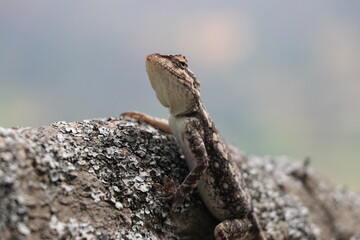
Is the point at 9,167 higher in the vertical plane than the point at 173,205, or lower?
lower

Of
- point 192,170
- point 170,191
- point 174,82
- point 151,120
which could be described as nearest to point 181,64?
point 174,82

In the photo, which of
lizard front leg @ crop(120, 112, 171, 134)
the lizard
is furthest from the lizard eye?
lizard front leg @ crop(120, 112, 171, 134)

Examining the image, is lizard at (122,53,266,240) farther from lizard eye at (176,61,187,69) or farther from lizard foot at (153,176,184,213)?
lizard foot at (153,176,184,213)

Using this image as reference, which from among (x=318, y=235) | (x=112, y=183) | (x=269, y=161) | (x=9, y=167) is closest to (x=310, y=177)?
(x=269, y=161)

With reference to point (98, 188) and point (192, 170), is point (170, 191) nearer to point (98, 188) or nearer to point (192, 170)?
point (192, 170)

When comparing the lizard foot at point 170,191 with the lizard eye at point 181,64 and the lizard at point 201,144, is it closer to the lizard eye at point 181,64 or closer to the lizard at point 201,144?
the lizard at point 201,144

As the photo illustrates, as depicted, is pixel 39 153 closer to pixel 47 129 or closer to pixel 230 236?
pixel 47 129

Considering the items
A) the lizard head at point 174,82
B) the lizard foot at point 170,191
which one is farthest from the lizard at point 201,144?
the lizard foot at point 170,191
